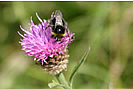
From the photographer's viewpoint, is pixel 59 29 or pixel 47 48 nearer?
pixel 59 29

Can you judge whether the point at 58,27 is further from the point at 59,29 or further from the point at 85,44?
the point at 85,44

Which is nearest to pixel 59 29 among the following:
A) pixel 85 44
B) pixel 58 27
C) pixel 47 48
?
pixel 58 27

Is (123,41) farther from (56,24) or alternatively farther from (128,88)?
(56,24)

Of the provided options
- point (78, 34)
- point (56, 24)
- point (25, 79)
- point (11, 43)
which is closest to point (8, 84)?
point (25, 79)

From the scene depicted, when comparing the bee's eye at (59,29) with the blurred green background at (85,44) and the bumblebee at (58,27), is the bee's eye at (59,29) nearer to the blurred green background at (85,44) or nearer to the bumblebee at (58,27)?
the bumblebee at (58,27)

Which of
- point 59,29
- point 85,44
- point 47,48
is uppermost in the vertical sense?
point 59,29

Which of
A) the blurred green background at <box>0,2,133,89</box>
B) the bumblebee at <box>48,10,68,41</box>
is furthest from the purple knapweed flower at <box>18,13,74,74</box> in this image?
the blurred green background at <box>0,2,133,89</box>

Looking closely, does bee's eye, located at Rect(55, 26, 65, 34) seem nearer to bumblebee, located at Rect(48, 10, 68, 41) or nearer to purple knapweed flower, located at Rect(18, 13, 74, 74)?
bumblebee, located at Rect(48, 10, 68, 41)
